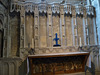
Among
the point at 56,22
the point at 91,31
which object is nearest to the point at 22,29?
the point at 56,22

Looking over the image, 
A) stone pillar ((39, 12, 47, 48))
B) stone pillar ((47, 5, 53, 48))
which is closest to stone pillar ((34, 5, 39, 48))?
stone pillar ((39, 12, 47, 48))

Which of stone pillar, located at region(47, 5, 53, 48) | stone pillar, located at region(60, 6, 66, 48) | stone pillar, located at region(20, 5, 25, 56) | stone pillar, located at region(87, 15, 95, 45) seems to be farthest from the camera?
stone pillar, located at region(87, 15, 95, 45)

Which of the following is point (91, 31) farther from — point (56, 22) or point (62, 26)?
point (56, 22)

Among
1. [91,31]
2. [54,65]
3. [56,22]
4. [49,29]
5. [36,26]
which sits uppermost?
[56,22]

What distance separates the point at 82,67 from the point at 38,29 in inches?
151

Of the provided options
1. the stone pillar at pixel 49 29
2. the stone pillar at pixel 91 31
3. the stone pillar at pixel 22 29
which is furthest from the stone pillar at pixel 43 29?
the stone pillar at pixel 91 31

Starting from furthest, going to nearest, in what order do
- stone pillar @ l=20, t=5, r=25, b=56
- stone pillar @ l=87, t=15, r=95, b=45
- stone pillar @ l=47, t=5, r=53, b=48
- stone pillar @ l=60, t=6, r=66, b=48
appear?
1. stone pillar @ l=87, t=15, r=95, b=45
2. stone pillar @ l=60, t=6, r=66, b=48
3. stone pillar @ l=47, t=5, r=53, b=48
4. stone pillar @ l=20, t=5, r=25, b=56

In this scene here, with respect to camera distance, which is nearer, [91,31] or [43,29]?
[43,29]

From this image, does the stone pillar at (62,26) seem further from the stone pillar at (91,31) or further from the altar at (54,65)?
the stone pillar at (91,31)

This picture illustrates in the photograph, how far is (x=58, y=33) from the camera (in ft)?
23.7

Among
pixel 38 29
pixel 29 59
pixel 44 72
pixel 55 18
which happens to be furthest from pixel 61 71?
pixel 55 18

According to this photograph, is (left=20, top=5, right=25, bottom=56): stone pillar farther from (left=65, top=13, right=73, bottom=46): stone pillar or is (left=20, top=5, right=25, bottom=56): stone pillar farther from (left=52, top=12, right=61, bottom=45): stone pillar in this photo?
(left=65, top=13, right=73, bottom=46): stone pillar

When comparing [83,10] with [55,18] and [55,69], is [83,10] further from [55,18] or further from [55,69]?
[55,69]

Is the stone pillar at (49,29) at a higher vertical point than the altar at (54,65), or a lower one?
higher
